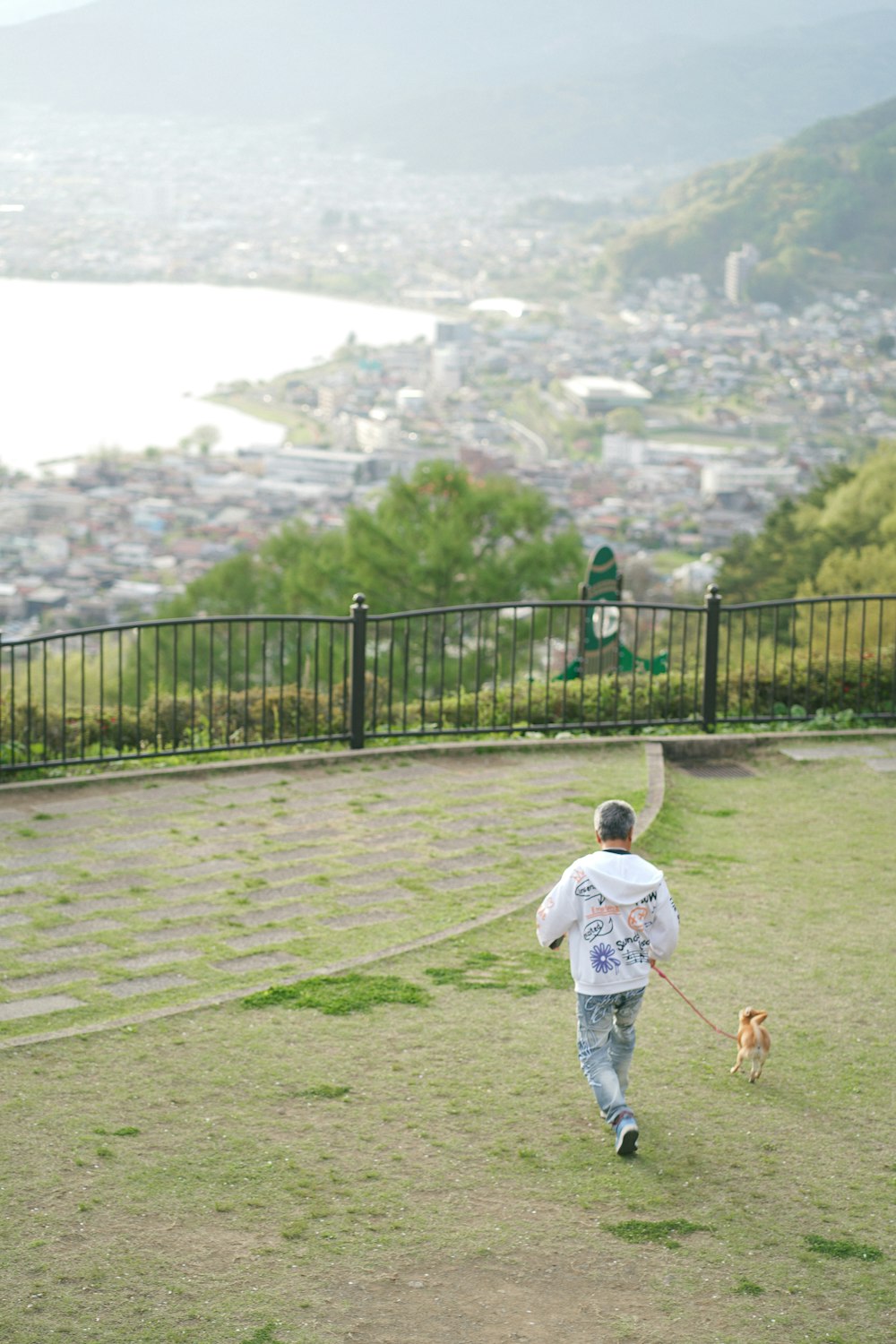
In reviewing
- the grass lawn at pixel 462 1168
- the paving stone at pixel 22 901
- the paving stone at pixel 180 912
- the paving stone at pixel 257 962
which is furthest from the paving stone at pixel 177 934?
the grass lawn at pixel 462 1168

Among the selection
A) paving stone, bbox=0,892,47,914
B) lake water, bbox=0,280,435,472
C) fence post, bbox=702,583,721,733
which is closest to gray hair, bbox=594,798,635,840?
paving stone, bbox=0,892,47,914

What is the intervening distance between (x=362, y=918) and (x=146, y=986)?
1.24m

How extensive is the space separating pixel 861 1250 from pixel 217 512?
68767 millimetres

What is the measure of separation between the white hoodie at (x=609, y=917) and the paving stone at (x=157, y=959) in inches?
90.7

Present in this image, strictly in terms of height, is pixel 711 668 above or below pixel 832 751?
above

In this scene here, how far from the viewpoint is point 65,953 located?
21.9 ft

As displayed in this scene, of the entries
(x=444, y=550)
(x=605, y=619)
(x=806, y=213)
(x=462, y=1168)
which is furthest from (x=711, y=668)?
(x=806, y=213)

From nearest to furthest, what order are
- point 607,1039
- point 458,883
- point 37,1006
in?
point 607,1039, point 37,1006, point 458,883

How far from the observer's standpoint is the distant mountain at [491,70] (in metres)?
139

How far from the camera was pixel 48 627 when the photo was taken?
5119 centimetres

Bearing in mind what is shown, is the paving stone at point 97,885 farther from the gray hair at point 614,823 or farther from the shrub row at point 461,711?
the gray hair at point 614,823

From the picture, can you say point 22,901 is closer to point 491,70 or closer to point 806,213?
point 806,213

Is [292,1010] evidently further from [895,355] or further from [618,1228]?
[895,355]

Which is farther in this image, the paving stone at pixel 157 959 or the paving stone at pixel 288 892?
the paving stone at pixel 288 892
